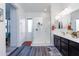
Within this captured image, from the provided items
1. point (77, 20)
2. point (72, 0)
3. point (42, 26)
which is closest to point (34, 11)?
point (42, 26)

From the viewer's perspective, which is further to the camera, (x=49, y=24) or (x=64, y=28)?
(x=49, y=24)

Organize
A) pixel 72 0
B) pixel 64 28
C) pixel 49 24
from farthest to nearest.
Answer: pixel 49 24, pixel 64 28, pixel 72 0

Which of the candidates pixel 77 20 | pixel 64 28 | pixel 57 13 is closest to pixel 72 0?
pixel 77 20

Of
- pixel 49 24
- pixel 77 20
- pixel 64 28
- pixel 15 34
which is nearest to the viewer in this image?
pixel 77 20

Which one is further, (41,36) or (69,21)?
(41,36)

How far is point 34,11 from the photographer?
21.3 feet

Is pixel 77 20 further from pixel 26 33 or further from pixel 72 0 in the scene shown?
pixel 26 33

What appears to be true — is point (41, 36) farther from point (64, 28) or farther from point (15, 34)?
point (64, 28)

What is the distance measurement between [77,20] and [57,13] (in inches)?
92.9

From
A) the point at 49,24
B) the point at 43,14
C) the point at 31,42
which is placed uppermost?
the point at 43,14

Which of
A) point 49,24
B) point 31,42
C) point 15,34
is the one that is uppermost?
point 49,24

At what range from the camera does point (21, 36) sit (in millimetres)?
6555

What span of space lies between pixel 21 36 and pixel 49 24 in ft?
5.10

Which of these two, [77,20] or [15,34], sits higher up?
[77,20]
